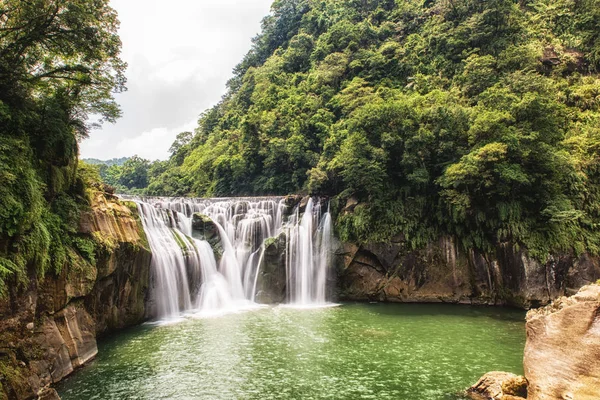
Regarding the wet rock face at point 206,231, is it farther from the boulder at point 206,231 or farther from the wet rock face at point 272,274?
the wet rock face at point 272,274

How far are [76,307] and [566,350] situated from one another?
13.8m

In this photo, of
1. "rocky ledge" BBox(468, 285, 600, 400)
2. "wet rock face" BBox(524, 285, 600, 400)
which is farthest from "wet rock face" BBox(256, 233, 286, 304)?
"wet rock face" BBox(524, 285, 600, 400)

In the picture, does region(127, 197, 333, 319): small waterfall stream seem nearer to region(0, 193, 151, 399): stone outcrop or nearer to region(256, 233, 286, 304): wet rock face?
region(256, 233, 286, 304): wet rock face

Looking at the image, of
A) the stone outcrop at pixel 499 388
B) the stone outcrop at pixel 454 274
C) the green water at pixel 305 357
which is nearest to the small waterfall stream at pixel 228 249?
the stone outcrop at pixel 454 274

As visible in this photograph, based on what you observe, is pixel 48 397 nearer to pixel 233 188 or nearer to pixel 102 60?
pixel 102 60

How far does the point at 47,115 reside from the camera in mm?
11633

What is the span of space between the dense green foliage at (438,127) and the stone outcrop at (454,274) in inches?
31.4

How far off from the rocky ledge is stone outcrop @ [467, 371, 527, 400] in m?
0.16

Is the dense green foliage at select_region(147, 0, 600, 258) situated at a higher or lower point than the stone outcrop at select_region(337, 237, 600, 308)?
higher

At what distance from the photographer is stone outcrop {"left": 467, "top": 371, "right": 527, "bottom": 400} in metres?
8.34

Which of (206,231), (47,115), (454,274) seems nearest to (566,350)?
(454,274)

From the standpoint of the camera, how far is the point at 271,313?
A: 63.2ft

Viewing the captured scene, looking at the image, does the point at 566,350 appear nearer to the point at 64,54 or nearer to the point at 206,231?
the point at 64,54

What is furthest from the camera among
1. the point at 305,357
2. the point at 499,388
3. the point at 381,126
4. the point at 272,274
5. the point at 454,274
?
the point at 381,126
